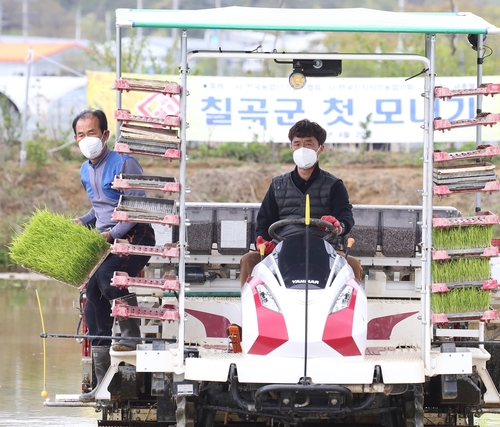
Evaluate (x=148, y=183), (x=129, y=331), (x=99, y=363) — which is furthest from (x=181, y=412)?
(x=148, y=183)

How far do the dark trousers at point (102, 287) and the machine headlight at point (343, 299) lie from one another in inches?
58.6

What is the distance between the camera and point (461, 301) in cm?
664

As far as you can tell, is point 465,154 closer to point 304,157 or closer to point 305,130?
point 304,157

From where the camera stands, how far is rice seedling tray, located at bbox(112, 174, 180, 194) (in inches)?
254

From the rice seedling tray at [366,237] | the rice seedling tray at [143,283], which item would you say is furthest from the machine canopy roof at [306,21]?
the rice seedling tray at [366,237]

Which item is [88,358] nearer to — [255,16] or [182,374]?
[182,374]

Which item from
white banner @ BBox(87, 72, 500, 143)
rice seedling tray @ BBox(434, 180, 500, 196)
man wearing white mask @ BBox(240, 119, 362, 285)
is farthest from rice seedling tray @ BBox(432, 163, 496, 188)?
white banner @ BBox(87, 72, 500, 143)

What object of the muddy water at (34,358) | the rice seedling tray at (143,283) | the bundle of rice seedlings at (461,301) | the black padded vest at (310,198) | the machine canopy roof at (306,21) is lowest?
the muddy water at (34,358)

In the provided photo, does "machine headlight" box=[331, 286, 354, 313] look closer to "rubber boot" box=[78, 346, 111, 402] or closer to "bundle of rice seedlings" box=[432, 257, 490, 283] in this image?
"bundle of rice seedlings" box=[432, 257, 490, 283]

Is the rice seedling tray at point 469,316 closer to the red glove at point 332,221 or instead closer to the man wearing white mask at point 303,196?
the red glove at point 332,221

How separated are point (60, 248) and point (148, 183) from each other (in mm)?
989

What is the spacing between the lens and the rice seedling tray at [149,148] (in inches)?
255

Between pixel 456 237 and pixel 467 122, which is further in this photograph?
pixel 456 237

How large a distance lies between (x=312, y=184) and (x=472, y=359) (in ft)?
5.69
